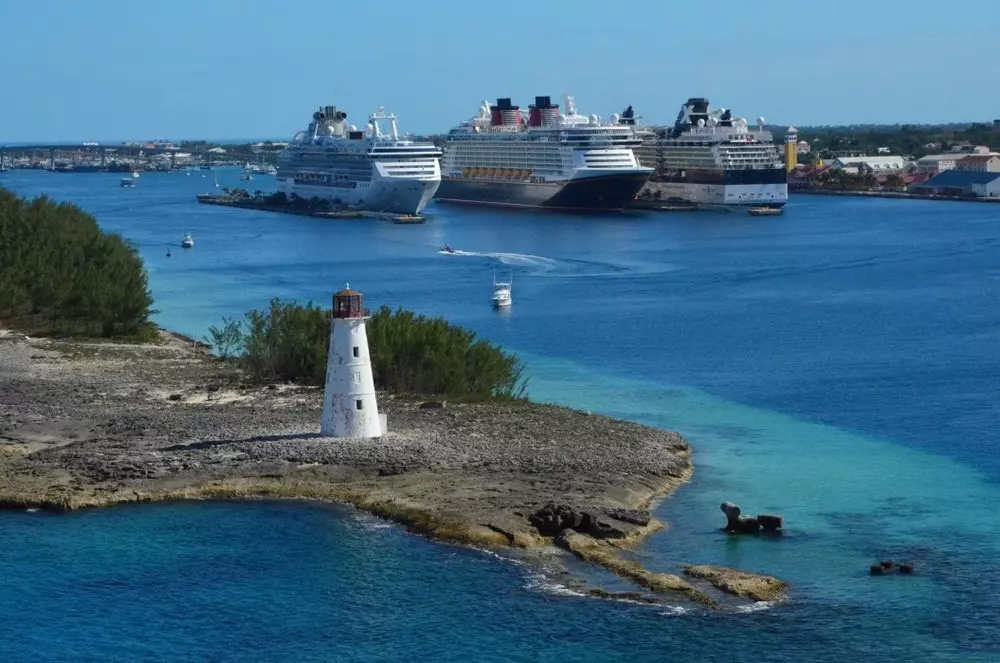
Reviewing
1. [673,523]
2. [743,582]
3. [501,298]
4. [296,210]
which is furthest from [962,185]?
[743,582]

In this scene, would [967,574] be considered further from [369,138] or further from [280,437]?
[369,138]

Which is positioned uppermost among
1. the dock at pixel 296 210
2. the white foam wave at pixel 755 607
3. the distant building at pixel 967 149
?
the distant building at pixel 967 149

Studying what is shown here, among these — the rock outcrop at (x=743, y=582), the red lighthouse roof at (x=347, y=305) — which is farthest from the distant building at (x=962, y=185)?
the rock outcrop at (x=743, y=582)

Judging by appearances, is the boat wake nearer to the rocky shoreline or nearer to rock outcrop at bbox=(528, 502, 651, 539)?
the rocky shoreline

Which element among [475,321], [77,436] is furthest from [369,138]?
[77,436]

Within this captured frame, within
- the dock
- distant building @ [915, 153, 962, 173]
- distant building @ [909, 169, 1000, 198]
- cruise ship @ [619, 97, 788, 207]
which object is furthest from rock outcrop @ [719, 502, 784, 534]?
distant building @ [915, 153, 962, 173]

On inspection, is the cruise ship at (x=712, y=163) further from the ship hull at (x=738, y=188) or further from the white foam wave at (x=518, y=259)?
the white foam wave at (x=518, y=259)
